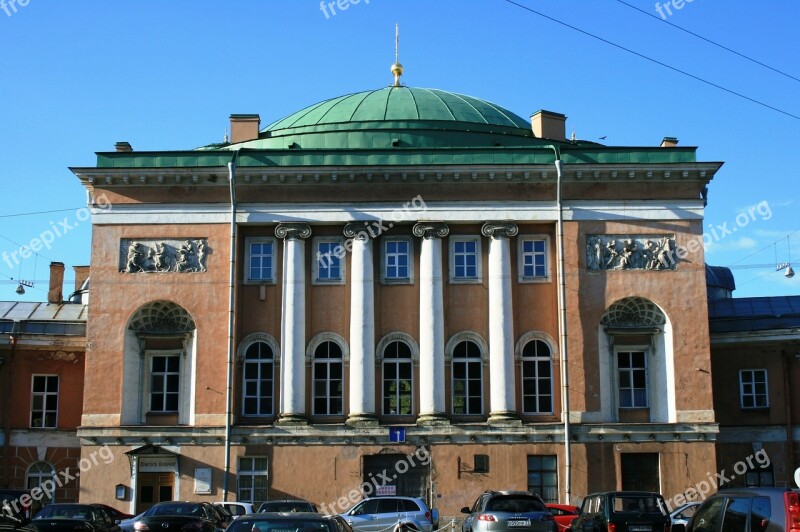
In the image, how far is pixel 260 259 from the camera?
38344 millimetres

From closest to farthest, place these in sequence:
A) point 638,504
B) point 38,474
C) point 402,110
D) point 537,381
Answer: point 638,504, point 537,381, point 38,474, point 402,110

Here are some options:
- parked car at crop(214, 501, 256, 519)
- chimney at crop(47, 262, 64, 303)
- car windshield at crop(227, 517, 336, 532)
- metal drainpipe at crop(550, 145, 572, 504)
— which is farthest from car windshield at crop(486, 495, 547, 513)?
chimney at crop(47, 262, 64, 303)

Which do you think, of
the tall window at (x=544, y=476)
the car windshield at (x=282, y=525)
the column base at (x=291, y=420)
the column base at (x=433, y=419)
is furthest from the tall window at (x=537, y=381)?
the car windshield at (x=282, y=525)

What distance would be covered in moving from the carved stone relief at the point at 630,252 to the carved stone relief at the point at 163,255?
1340cm

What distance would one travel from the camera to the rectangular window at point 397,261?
1500 inches

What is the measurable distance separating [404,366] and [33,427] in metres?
14.0

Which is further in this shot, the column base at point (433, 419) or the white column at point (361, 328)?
the white column at point (361, 328)

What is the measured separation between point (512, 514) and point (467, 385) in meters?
13.8

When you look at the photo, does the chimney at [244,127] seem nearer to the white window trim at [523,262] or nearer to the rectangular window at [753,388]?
the white window trim at [523,262]

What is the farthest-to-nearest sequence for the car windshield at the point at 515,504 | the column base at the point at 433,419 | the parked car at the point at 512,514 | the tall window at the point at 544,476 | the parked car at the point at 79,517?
the column base at the point at 433,419 → the tall window at the point at 544,476 → the car windshield at the point at 515,504 → the parked car at the point at 512,514 → the parked car at the point at 79,517

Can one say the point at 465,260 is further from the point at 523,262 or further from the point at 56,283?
the point at 56,283

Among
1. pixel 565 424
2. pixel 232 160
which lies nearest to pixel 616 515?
pixel 565 424

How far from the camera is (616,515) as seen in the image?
2211cm

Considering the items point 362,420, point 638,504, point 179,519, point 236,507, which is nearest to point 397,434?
point 362,420
